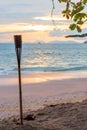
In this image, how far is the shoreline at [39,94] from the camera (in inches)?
474

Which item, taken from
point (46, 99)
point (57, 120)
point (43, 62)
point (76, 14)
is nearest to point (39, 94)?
point (46, 99)

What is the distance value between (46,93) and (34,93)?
42 cm

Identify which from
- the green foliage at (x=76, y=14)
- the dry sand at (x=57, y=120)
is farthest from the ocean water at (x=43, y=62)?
the green foliage at (x=76, y=14)

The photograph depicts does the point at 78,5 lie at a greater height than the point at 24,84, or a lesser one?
greater

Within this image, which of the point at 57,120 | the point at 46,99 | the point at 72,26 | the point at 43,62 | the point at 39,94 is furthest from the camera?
the point at 43,62

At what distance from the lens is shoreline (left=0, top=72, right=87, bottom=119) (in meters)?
12.0

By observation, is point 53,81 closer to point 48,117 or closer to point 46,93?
point 46,93

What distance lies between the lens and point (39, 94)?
15508 millimetres

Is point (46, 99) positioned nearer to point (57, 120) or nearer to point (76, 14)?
point (57, 120)

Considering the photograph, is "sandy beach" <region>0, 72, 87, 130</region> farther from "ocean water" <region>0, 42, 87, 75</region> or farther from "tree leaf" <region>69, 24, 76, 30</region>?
"ocean water" <region>0, 42, 87, 75</region>

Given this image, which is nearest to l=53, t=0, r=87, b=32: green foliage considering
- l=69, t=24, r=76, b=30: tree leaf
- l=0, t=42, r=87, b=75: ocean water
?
l=69, t=24, r=76, b=30: tree leaf

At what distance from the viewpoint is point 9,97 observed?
14633mm

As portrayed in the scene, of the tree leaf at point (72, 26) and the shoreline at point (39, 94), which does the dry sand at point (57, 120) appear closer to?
the shoreline at point (39, 94)

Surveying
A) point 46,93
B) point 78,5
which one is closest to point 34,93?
point 46,93
